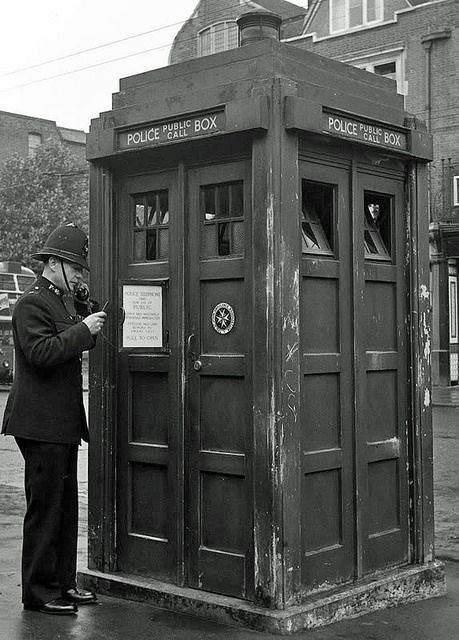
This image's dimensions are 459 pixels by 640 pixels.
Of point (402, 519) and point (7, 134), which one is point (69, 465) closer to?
point (402, 519)

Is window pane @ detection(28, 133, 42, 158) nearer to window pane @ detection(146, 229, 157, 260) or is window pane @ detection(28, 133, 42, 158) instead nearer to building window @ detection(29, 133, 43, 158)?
building window @ detection(29, 133, 43, 158)

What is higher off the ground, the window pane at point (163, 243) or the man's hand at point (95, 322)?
the window pane at point (163, 243)

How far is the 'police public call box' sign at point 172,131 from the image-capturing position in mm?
5059

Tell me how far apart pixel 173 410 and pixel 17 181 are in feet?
118

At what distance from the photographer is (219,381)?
203 inches

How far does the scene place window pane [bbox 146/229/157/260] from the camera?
555 centimetres

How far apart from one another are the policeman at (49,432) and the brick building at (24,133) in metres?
47.2

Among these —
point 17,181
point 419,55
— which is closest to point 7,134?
point 17,181

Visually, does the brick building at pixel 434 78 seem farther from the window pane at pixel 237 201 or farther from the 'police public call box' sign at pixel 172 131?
the window pane at pixel 237 201

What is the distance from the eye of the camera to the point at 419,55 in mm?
27094

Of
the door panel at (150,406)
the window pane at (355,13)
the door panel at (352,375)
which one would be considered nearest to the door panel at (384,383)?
the door panel at (352,375)

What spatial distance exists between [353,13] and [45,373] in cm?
2554

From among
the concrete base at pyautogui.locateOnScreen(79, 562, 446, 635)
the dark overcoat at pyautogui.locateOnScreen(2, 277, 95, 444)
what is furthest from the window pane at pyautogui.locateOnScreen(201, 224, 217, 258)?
the concrete base at pyautogui.locateOnScreen(79, 562, 446, 635)

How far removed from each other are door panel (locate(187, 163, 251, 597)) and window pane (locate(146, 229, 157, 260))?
324mm
